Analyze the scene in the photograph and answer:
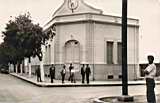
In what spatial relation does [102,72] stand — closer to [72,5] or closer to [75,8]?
[75,8]

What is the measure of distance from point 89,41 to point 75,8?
4.67 m

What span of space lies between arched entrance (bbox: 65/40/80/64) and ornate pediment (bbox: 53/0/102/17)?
3.31 m

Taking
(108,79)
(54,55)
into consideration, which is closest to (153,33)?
(108,79)

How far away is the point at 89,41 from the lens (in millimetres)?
43156

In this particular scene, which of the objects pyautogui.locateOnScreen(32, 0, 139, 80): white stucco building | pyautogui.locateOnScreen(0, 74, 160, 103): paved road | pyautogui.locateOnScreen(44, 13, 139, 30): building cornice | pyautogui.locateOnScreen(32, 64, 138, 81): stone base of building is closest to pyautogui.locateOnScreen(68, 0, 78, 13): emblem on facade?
pyautogui.locateOnScreen(32, 0, 139, 80): white stucco building

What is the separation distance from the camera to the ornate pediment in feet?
149

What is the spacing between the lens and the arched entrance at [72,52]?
4370 cm

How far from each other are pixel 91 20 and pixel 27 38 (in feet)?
23.4

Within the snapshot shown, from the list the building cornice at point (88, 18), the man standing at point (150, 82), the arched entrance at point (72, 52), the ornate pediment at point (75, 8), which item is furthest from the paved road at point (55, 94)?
the ornate pediment at point (75, 8)

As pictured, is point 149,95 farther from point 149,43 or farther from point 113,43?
point 149,43

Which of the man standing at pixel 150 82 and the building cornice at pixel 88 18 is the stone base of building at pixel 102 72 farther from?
the man standing at pixel 150 82

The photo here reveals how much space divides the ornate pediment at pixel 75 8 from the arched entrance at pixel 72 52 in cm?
331

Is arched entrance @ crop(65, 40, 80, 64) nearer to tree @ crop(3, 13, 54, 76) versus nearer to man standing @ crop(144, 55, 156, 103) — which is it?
tree @ crop(3, 13, 54, 76)

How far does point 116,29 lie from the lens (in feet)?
149
